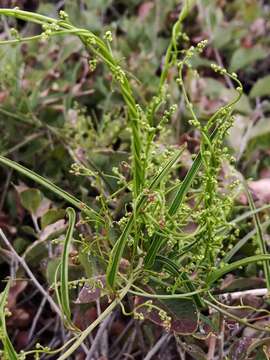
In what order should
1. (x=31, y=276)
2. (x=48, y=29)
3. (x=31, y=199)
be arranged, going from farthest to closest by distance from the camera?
1. (x=31, y=199)
2. (x=31, y=276)
3. (x=48, y=29)

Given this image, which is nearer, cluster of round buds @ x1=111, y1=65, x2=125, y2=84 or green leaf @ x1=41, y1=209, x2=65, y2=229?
cluster of round buds @ x1=111, y1=65, x2=125, y2=84

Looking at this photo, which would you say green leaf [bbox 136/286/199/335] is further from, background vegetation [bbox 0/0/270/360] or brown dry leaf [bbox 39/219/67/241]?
brown dry leaf [bbox 39/219/67/241]

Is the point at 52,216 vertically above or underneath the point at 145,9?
underneath

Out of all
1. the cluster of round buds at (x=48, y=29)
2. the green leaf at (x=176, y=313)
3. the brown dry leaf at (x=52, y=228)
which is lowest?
the green leaf at (x=176, y=313)

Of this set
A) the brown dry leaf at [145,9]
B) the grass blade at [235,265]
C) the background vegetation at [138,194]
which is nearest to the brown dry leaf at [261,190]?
the background vegetation at [138,194]

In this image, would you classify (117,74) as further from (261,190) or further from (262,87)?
(262,87)

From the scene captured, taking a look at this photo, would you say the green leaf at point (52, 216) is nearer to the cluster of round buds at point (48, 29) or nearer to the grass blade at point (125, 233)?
the grass blade at point (125, 233)

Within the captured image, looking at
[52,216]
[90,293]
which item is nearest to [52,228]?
[52,216]

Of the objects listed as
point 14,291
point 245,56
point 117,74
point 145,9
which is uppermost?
point 117,74

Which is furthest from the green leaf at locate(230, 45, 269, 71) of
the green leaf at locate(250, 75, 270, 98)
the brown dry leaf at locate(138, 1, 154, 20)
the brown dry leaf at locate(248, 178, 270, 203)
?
the brown dry leaf at locate(248, 178, 270, 203)
